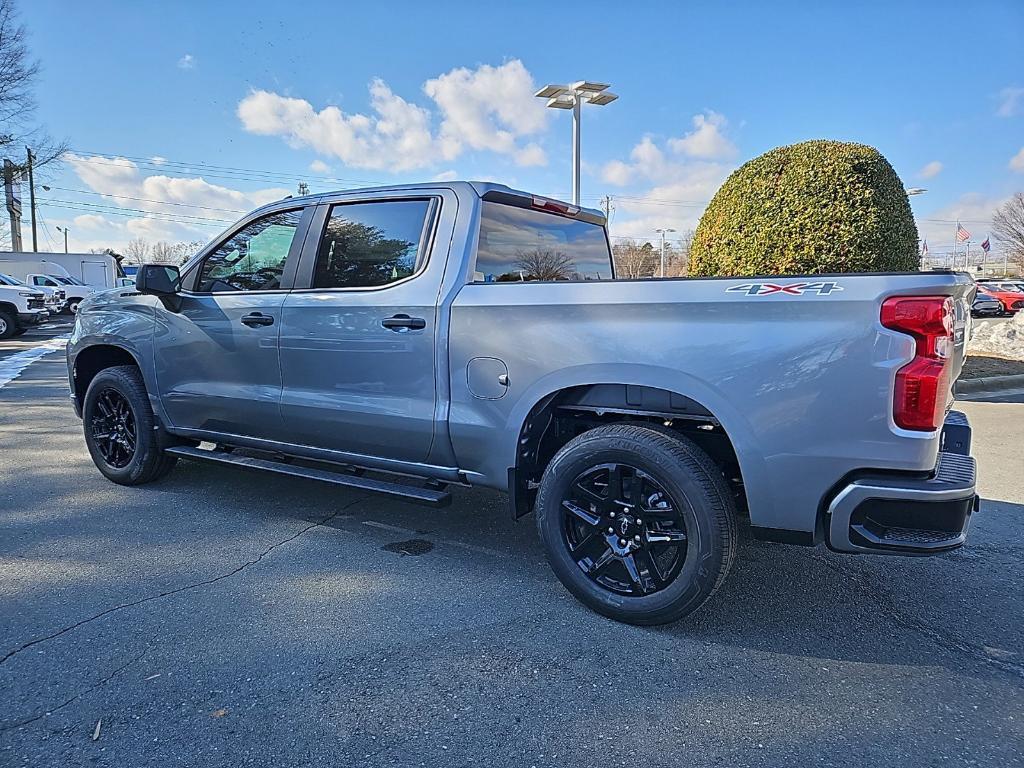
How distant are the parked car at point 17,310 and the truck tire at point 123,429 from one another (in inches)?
611

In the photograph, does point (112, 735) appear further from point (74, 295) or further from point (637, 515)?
point (74, 295)

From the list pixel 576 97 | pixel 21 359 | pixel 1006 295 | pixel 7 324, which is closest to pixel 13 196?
pixel 7 324

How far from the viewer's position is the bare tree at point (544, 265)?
4.01m

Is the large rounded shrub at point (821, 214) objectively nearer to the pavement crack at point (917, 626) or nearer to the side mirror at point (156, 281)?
the pavement crack at point (917, 626)

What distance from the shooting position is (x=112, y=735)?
2340 mm

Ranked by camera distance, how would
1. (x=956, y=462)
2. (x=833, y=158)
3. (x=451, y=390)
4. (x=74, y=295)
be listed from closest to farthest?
(x=956, y=462) → (x=451, y=390) → (x=833, y=158) → (x=74, y=295)

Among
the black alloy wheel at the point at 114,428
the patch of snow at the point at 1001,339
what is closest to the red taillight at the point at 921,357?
the black alloy wheel at the point at 114,428

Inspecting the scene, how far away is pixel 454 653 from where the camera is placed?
9.41ft

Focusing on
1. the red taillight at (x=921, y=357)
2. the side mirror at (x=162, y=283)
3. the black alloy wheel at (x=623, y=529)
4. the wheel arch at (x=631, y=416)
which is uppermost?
the side mirror at (x=162, y=283)

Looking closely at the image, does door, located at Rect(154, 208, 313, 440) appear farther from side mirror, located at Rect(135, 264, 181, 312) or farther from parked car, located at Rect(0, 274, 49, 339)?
parked car, located at Rect(0, 274, 49, 339)

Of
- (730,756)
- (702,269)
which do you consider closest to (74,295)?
(702,269)

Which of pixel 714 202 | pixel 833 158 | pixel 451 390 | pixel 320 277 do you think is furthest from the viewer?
pixel 714 202

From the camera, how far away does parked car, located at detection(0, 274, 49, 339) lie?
57.4ft

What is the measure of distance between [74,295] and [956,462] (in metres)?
33.5
